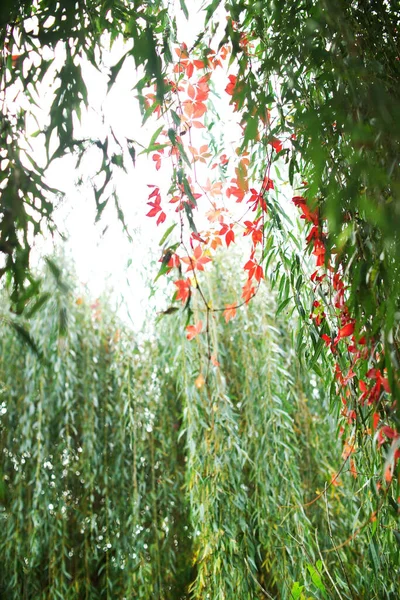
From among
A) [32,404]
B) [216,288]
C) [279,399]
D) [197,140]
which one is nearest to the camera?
[197,140]

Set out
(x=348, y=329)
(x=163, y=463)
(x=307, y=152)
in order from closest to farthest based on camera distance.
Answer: (x=307, y=152) < (x=348, y=329) < (x=163, y=463)

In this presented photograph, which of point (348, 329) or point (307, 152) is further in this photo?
point (348, 329)

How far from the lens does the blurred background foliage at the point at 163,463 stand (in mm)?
2268

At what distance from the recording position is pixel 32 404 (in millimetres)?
2691

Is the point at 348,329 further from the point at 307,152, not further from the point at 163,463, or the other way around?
the point at 163,463

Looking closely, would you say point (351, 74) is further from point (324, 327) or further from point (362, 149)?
point (324, 327)

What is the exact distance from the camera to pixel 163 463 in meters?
2.85

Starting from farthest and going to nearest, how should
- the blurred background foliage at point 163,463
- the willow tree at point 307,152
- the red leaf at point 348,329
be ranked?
the blurred background foliage at point 163,463 < the red leaf at point 348,329 < the willow tree at point 307,152

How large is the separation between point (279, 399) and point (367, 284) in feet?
5.84

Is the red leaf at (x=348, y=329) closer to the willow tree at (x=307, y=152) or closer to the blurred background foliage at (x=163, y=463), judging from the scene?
the willow tree at (x=307, y=152)

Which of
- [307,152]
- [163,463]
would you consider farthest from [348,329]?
[163,463]


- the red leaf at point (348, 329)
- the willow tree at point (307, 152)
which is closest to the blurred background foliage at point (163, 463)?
the willow tree at point (307, 152)

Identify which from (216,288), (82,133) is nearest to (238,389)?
(216,288)

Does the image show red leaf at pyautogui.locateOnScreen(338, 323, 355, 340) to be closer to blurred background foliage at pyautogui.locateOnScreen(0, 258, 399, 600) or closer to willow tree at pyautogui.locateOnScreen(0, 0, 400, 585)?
willow tree at pyautogui.locateOnScreen(0, 0, 400, 585)
